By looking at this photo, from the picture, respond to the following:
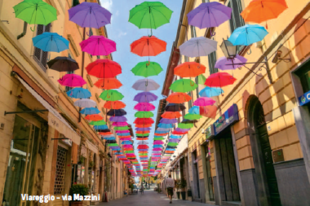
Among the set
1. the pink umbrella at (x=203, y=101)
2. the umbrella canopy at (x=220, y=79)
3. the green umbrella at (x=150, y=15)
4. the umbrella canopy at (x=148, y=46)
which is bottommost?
the pink umbrella at (x=203, y=101)

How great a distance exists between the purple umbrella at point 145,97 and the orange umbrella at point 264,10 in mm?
8067

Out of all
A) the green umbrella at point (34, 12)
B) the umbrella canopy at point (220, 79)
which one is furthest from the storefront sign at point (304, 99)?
the green umbrella at point (34, 12)

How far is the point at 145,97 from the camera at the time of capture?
540 inches

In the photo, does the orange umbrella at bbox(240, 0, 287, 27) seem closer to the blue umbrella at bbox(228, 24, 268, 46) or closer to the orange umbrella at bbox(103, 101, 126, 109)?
the blue umbrella at bbox(228, 24, 268, 46)

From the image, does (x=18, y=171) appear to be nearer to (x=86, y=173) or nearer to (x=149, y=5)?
(x=149, y=5)

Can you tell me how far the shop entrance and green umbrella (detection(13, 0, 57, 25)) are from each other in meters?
8.77

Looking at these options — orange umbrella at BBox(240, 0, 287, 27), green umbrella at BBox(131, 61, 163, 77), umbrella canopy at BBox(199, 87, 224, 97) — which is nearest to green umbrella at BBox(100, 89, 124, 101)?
green umbrella at BBox(131, 61, 163, 77)

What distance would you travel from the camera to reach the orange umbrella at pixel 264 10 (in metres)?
5.88

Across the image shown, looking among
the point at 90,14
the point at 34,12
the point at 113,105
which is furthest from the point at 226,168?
the point at 34,12

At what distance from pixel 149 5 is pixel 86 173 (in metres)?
11.8

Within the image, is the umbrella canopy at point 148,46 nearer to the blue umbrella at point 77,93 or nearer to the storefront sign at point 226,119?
the blue umbrella at point 77,93

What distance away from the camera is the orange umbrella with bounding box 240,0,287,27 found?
19.3 feet

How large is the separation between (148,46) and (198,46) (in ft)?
6.08

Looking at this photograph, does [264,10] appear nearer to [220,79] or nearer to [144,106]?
[220,79]
